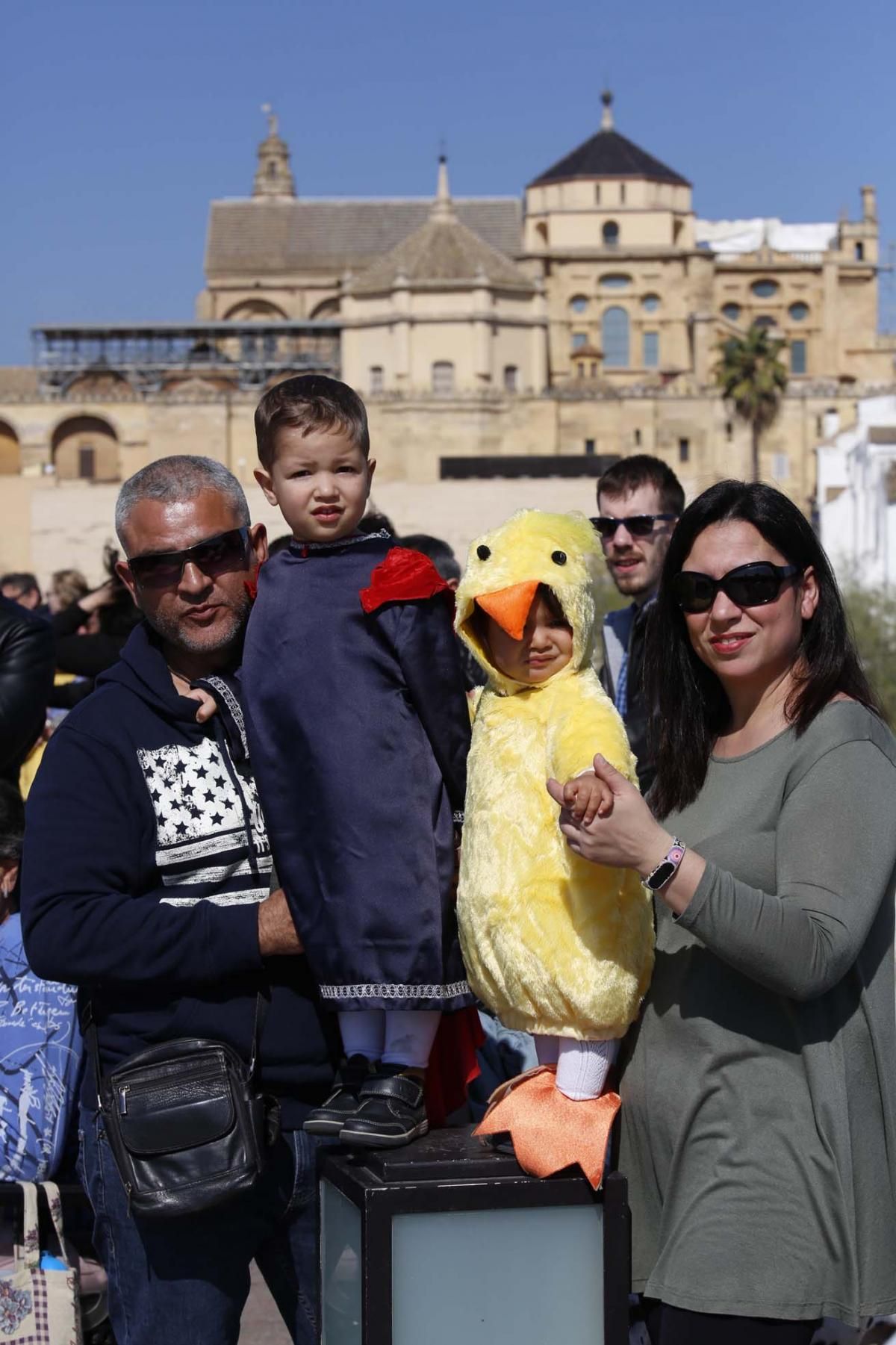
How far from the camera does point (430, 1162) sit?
2658mm

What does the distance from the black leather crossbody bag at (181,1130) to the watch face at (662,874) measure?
84 centimetres

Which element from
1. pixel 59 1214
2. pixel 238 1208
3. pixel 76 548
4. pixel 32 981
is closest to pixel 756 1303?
pixel 238 1208

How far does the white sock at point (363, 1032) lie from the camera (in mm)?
2930

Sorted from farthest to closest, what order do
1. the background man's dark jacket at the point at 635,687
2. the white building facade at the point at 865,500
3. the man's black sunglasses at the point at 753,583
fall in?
the white building facade at the point at 865,500 → the background man's dark jacket at the point at 635,687 → the man's black sunglasses at the point at 753,583

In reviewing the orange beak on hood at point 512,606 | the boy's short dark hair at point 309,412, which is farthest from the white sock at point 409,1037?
→ the boy's short dark hair at point 309,412

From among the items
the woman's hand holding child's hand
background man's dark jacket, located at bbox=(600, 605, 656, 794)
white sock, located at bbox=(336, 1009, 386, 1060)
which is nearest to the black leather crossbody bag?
white sock, located at bbox=(336, 1009, 386, 1060)

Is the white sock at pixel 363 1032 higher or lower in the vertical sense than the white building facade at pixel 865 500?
lower

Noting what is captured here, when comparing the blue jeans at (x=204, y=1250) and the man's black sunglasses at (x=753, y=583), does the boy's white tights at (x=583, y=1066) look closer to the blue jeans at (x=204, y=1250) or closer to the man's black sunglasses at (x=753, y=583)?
the blue jeans at (x=204, y=1250)

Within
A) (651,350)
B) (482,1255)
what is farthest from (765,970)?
(651,350)

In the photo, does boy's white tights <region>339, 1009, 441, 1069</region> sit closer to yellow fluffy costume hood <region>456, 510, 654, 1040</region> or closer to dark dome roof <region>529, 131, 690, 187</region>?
yellow fluffy costume hood <region>456, 510, 654, 1040</region>

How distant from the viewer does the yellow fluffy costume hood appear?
2654 mm

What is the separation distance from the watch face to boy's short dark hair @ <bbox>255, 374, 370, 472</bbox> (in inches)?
42.8

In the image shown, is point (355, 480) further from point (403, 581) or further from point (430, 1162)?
point (430, 1162)

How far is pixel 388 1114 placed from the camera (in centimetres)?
279
